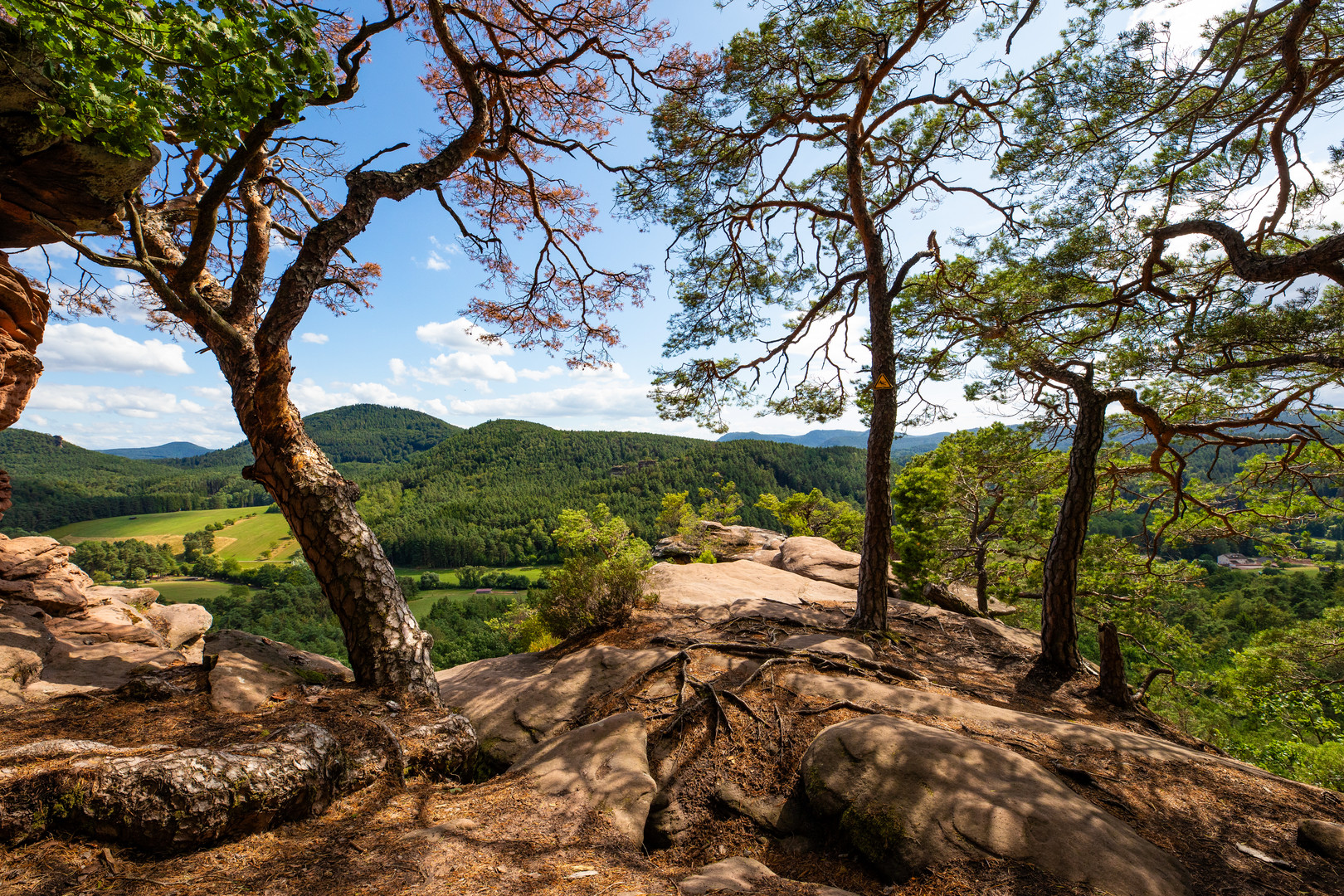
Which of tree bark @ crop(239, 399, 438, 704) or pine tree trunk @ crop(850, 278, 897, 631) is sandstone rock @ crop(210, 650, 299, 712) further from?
pine tree trunk @ crop(850, 278, 897, 631)

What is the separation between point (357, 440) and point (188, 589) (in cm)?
13945

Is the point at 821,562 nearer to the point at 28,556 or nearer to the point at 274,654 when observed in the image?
the point at 274,654

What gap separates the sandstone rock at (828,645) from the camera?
5234 millimetres

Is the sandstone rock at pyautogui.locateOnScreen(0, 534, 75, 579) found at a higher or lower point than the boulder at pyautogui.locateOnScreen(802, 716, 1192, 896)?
higher

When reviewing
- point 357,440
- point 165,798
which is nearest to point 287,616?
point 165,798

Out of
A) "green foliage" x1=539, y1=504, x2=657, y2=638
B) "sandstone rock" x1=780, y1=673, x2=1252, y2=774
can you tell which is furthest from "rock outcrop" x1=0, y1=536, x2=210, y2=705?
"sandstone rock" x1=780, y1=673, x2=1252, y2=774

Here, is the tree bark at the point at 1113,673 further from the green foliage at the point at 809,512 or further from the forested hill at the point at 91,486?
the forested hill at the point at 91,486

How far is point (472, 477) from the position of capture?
396ft

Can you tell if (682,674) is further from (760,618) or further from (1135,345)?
(1135,345)

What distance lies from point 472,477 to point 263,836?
12761 centimetres

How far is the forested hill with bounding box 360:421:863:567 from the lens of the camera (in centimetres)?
7994

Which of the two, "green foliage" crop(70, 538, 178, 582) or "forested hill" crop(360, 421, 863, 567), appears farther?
"forested hill" crop(360, 421, 863, 567)

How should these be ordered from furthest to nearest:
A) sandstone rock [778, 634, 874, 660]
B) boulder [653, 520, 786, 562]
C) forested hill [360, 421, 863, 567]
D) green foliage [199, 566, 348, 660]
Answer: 1. forested hill [360, 421, 863, 567]
2. green foliage [199, 566, 348, 660]
3. boulder [653, 520, 786, 562]
4. sandstone rock [778, 634, 874, 660]

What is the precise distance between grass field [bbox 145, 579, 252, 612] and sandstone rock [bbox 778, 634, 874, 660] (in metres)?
68.9
